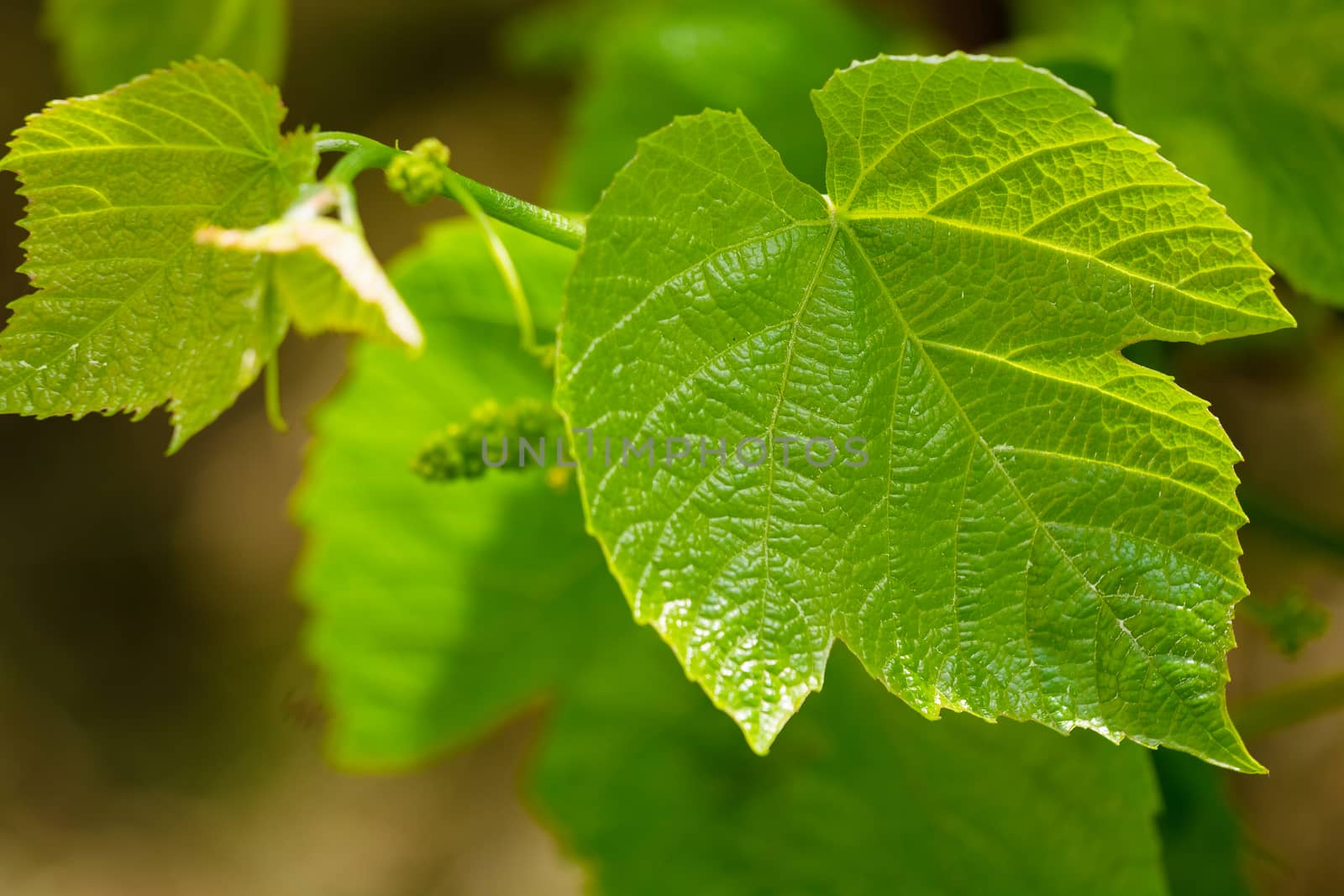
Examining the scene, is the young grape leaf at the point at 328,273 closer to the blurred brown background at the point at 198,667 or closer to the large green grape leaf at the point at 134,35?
the large green grape leaf at the point at 134,35

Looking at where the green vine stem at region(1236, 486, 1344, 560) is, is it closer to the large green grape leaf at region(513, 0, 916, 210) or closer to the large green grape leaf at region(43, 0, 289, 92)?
the large green grape leaf at region(513, 0, 916, 210)

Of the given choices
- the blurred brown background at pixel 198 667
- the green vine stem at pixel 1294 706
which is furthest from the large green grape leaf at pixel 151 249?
the blurred brown background at pixel 198 667

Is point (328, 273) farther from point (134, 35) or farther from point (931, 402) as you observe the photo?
point (134, 35)

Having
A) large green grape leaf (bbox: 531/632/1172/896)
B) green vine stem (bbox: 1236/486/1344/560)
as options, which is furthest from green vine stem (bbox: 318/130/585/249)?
green vine stem (bbox: 1236/486/1344/560)

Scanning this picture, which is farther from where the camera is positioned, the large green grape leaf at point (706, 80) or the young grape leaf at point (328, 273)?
the large green grape leaf at point (706, 80)

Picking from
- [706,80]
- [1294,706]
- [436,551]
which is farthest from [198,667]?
[1294,706]

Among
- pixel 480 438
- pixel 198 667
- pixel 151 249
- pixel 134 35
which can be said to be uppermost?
pixel 151 249

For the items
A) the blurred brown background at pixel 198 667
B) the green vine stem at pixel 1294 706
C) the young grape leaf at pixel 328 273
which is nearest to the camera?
the young grape leaf at pixel 328 273

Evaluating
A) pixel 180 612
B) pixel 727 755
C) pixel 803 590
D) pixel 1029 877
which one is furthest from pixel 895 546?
pixel 180 612
